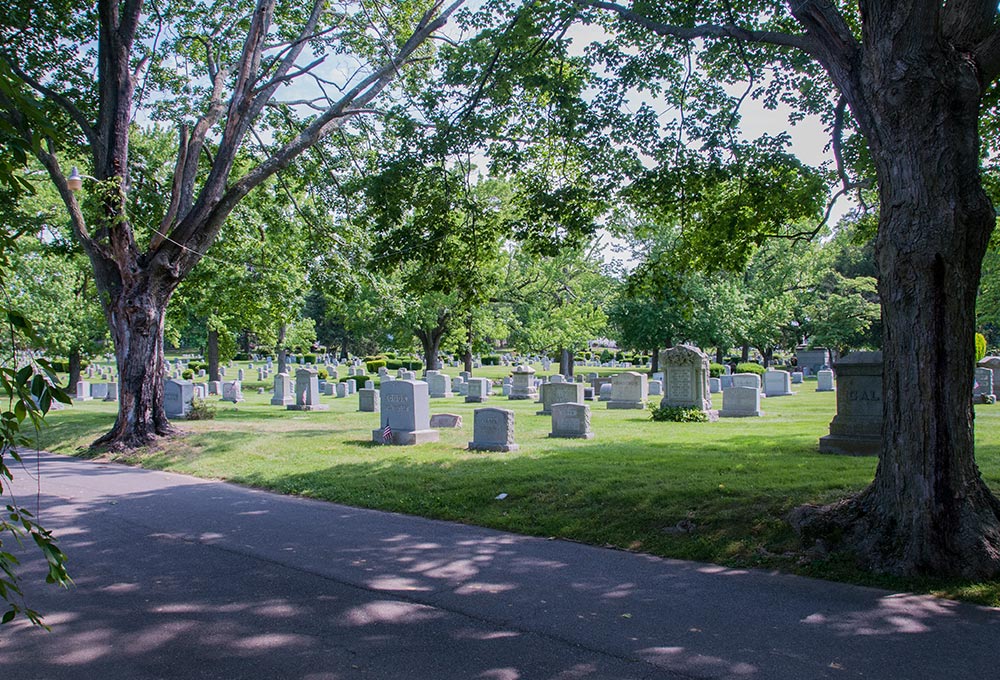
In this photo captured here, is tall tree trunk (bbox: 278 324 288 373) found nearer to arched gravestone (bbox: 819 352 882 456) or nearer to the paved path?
arched gravestone (bbox: 819 352 882 456)

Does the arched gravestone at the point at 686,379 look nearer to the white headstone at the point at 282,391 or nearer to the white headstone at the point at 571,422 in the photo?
the white headstone at the point at 571,422

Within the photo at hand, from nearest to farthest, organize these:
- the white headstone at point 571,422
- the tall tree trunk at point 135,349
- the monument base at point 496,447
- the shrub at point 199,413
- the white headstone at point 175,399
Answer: the monument base at point 496,447, the tall tree trunk at point 135,349, the white headstone at point 571,422, the shrub at point 199,413, the white headstone at point 175,399

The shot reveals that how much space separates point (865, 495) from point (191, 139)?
14882mm

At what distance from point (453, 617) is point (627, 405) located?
19769mm

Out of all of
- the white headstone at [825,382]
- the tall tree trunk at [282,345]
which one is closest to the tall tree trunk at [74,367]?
the tall tree trunk at [282,345]

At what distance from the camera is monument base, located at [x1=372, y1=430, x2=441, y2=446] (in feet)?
49.3

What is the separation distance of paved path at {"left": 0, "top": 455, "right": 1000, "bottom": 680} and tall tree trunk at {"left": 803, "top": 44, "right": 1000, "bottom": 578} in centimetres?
83

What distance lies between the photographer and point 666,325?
4134cm

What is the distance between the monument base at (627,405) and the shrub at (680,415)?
4231 mm

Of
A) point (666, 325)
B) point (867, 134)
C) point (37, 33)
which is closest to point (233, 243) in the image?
point (37, 33)

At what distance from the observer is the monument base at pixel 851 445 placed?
11523 millimetres

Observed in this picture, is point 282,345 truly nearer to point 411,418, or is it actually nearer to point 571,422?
point 411,418

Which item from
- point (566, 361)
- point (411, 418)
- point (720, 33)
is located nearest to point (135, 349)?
point (411, 418)

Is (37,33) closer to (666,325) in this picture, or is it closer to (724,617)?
(724,617)
